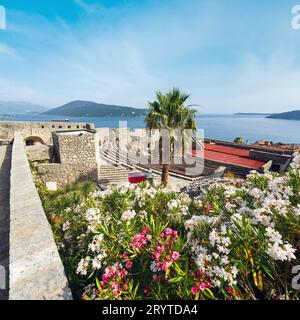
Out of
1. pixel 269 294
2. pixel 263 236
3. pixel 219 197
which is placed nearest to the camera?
pixel 263 236

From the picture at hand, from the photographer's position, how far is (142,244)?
2.13 metres

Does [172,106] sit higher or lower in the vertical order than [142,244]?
higher

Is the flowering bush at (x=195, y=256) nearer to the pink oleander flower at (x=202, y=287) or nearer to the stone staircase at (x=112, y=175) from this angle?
the pink oleander flower at (x=202, y=287)

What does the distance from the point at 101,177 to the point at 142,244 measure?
45.4 ft

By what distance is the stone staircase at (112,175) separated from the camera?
15055mm

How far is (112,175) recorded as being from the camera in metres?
15.7

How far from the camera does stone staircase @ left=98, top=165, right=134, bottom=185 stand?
15055 mm

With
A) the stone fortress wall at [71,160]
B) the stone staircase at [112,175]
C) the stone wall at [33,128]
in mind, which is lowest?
the stone staircase at [112,175]

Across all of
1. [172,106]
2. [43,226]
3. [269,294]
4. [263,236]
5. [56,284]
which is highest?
[172,106]

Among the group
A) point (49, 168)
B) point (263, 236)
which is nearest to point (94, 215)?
point (263, 236)

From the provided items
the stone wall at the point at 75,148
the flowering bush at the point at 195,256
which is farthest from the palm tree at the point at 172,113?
the flowering bush at the point at 195,256

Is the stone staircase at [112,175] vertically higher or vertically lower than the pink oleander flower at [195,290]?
lower

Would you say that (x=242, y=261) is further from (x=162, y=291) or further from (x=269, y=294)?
(x=162, y=291)

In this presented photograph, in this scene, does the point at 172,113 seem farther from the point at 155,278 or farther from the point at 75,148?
the point at 155,278
